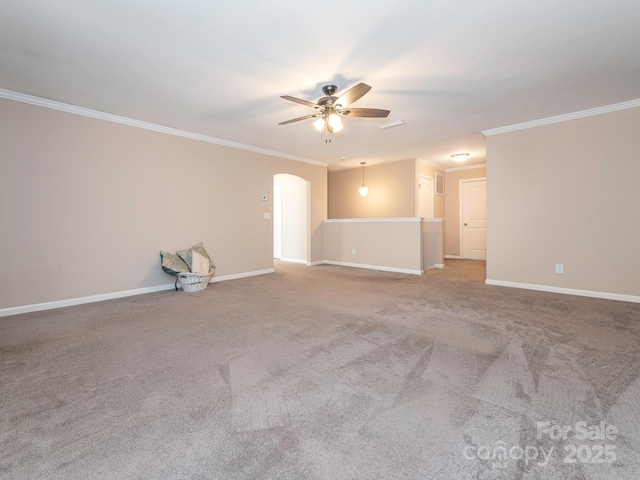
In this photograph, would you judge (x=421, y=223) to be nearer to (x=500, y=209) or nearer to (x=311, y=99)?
(x=500, y=209)

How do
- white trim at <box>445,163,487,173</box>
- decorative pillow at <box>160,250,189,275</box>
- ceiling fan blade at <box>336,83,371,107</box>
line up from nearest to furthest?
ceiling fan blade at <box>336,83,371,107</box> < decorative pillow at <box>160,250,189,275</box> < white trim at <box>445,163,487,173</box>

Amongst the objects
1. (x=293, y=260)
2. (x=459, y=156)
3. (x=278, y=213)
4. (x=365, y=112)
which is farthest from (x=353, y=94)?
(x=278, y=213)

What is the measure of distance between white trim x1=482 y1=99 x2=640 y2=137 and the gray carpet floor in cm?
249

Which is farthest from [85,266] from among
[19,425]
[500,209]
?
[500,209]

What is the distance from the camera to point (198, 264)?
4508 millimetres

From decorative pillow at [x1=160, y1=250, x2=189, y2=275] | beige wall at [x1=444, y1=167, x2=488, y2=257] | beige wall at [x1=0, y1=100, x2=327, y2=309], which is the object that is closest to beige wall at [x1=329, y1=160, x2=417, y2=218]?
beige wall at [x1=444, y1=167, x2=488, y2=257]

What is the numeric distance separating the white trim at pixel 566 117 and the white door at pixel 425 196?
2.52 m

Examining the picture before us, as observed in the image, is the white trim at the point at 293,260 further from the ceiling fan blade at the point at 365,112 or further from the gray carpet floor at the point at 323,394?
the ceiling fan blade at the point at 365,112

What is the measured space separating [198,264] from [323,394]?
3.37 metres

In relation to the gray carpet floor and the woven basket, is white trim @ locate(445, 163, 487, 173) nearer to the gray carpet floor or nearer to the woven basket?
the gray carpet floor

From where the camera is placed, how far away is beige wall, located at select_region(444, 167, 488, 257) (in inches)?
310

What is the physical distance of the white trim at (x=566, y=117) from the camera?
364 centimetres

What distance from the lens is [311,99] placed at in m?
3.49

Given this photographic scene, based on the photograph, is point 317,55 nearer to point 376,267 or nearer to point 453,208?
point 376,267
